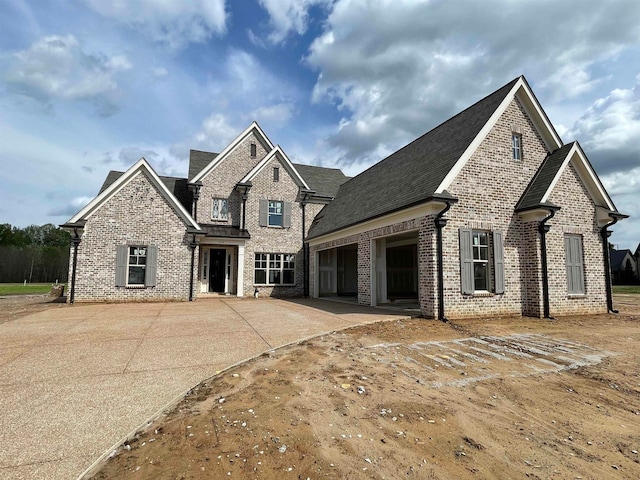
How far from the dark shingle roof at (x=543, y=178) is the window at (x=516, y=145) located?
3.11 feet

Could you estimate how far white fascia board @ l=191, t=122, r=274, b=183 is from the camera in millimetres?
19011

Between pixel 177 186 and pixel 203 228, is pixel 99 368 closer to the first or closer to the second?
pixel 203 228

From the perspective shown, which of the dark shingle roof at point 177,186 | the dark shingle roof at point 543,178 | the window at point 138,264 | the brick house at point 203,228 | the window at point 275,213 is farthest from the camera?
the dark shingle roof at point 177,186

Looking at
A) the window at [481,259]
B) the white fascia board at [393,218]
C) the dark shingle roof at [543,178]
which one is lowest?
the window at [481,259]

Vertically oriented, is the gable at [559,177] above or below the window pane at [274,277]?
above

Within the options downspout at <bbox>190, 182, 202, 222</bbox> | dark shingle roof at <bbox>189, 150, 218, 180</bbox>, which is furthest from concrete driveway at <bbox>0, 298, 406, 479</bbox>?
dark shingle roof at <bbox>189, 150, 218, 180</bbox>

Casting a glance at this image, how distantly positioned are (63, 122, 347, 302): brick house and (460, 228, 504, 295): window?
1084 centimetres

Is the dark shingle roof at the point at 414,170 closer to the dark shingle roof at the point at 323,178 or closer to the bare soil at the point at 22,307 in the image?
the dark shingle roof at the point at 323,178

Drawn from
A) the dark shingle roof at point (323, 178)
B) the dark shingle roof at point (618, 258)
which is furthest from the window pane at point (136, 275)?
the dark shingle roof at point (618, 258)

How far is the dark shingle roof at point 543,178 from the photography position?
1111 centimetres

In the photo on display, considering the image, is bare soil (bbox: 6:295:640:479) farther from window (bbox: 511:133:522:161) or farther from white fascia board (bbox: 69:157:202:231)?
white fascia board (bbox: 69:157:202:231)

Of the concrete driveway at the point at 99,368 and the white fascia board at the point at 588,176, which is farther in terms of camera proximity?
the white fascia board at the point at 588,176

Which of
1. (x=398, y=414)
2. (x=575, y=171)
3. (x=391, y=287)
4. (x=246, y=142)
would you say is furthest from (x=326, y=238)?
(x=398, y=414)

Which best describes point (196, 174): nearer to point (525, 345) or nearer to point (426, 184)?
point (426, 184)
